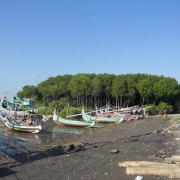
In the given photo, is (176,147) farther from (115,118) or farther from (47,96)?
(47,96)

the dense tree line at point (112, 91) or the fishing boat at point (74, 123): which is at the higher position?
the dense tree line at point (112, 91)

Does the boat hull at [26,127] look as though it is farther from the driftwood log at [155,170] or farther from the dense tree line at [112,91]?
the dense tree line at [112,91]

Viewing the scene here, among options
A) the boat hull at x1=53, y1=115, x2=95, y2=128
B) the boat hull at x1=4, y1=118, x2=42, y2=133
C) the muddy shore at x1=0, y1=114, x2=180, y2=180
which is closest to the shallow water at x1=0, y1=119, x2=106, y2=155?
the boat hull at x1=4, y1=118, x2=42, y2=133

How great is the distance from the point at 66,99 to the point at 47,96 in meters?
7.04

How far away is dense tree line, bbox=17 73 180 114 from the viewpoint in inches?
2628

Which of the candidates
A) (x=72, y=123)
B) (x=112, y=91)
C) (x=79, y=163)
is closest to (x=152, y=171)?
(x=79, y=163)

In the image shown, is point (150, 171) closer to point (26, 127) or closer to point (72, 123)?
point (26, 127)

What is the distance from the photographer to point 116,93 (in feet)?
219

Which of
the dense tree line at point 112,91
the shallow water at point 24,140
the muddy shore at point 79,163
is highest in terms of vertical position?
the dense tree line at point 112,91

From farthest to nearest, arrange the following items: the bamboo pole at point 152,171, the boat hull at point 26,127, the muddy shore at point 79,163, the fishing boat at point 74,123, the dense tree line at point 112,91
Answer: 1. the dense tree line at point 112,91
2. the fishing boat at point 74,123
3. the boat hull at point 26,127
4. the muddy shore at point 79,163
5. the bamboo pole at point 152,171

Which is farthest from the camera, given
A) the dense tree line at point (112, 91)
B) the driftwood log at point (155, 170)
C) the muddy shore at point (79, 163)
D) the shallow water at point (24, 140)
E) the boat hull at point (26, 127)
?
the dense tree line at point (112, 91)

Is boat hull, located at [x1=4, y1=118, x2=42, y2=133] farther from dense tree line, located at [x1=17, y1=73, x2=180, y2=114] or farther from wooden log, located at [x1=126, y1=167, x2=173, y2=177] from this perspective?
dense tree line, located at [x1=17, y1=73, x2=180, y2=114]

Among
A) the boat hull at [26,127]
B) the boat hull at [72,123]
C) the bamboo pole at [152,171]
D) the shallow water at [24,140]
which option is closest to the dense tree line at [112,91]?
the boat hull at [72,123]

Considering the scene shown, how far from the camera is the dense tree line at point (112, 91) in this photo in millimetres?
66750
